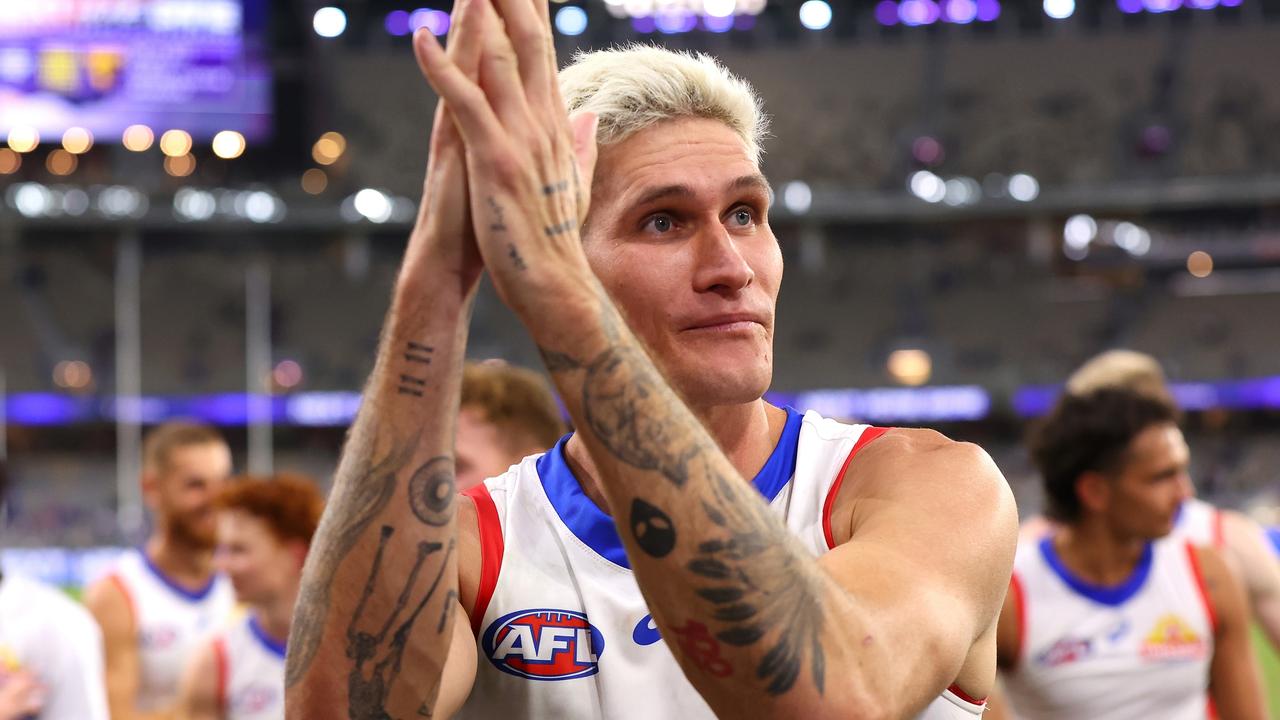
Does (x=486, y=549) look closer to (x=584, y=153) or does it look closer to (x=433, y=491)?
(x=433, y=491)

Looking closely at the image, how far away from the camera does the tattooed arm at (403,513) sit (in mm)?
1801

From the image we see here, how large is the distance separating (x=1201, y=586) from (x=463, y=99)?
164 inches

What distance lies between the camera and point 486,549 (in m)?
2.26

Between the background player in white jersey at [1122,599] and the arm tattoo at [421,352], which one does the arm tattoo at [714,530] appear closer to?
the arm tattoo at [421,352]

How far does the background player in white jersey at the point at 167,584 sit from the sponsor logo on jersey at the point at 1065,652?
4281 millimetres

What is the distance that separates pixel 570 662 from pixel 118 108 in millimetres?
33021

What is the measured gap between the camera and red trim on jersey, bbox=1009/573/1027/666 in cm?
495

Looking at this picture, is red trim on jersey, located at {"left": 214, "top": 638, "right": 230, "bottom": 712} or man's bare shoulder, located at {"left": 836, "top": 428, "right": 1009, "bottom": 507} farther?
red trim on jersey, located at {"left": 214, "top": 638, "right": 230, "bottom": 712}

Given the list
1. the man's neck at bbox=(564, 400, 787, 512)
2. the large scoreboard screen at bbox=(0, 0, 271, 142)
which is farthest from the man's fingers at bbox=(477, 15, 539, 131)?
the large scoreboard screen at bbox=(0, 0, 271, 142)

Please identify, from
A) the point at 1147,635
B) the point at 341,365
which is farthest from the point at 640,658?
the point at 341,365

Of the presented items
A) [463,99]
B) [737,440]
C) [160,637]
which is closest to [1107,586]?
[737,440]

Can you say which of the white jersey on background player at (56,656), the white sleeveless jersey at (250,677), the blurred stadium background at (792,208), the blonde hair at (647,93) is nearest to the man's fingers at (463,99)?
the blonde hair at (647,93)

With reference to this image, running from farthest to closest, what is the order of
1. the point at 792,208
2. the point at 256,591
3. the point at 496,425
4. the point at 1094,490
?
the point at 792,208 → the point at 256,591 → the point at 1094,490 → the point at 496,425

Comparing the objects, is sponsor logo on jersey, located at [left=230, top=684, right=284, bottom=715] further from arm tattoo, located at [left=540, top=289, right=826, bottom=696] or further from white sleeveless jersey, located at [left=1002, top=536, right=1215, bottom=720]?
arm tattoo, located at [left=540, top=289, right=826, bottom=696]
